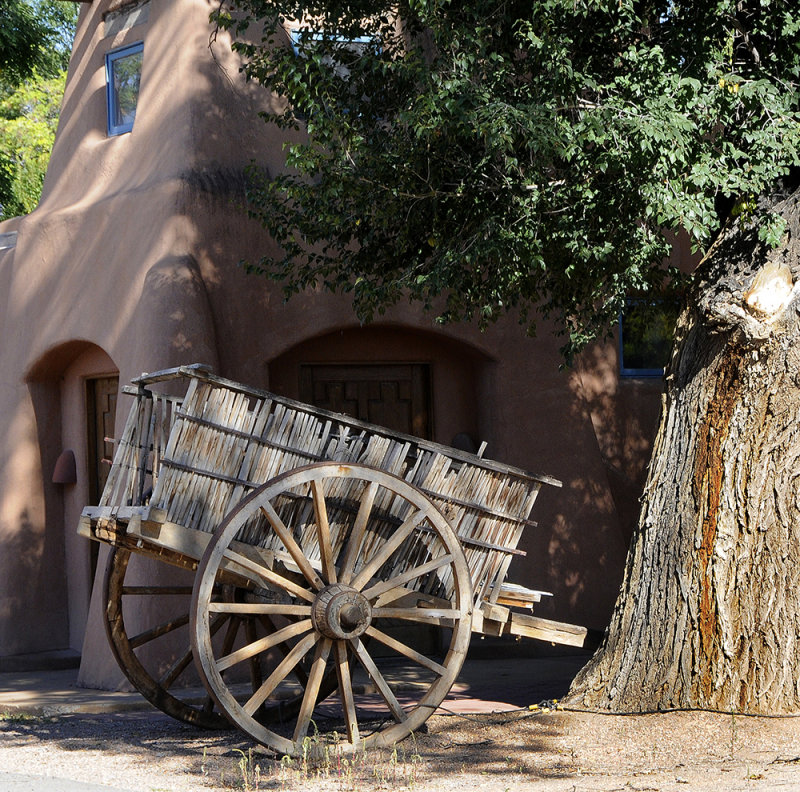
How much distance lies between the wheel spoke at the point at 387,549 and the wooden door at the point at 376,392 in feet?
14.1

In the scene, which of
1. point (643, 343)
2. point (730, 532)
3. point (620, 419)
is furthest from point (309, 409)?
point (643, 343)

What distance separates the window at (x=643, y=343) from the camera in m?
11.6

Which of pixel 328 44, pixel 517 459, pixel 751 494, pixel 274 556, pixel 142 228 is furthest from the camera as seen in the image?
pixel 517 459

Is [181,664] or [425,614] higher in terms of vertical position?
[425,614]

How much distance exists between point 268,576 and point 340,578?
0.48 meters

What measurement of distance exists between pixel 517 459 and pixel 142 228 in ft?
13.2

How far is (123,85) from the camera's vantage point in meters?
11.5

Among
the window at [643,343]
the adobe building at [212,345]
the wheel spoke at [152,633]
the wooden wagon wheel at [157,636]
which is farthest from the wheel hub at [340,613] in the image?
the window at [643,343]

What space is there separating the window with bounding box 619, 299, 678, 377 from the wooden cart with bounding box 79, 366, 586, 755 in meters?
4.92

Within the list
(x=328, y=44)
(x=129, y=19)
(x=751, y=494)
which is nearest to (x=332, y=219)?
(x=328, y=44)

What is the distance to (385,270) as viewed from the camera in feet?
29.4

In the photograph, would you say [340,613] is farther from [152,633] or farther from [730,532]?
[730,532]

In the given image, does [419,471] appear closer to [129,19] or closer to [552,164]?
[552,164]

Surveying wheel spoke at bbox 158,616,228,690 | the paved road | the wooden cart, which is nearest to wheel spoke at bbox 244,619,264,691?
wheel spoke at bbox 158,616,228,690
